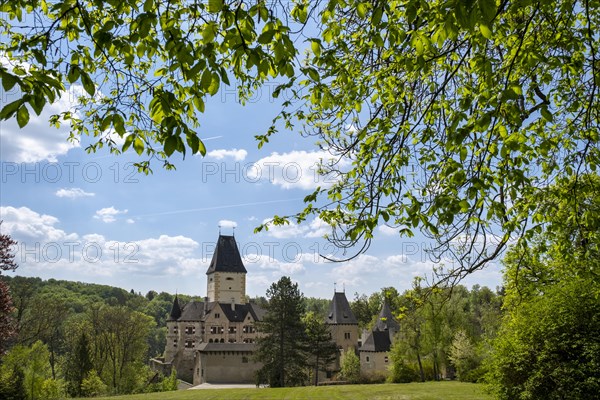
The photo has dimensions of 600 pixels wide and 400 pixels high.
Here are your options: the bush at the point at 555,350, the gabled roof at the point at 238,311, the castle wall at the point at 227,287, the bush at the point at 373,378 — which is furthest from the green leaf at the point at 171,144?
the castle wall at the point at 227,287

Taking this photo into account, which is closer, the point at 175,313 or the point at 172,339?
the point at 172,339

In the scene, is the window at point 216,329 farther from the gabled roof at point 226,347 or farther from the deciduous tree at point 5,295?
the deciduous tree at point 5,295

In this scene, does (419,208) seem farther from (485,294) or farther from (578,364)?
(485,294)

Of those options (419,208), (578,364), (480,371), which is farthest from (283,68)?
(480,371)

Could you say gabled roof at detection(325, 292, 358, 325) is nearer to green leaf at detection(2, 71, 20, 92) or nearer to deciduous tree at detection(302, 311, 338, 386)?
deciduous tree at detection(302, 311, 338, 386)

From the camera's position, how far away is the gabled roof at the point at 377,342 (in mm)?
53375

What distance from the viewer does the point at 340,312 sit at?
64250 millimetres

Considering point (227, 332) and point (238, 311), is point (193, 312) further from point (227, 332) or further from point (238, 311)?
point (238, 311)

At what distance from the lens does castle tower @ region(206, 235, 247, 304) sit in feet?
242

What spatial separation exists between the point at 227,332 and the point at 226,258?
1295 cm

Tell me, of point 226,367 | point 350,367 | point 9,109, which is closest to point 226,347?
point 226,367

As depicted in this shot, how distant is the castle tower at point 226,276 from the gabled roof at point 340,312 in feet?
54.6

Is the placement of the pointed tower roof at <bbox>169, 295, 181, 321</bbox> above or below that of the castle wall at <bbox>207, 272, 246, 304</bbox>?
below

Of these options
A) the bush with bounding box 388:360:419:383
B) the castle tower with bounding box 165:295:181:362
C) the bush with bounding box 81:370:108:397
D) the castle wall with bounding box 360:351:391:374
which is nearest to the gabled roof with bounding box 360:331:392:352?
the castle wall with bounding box 360:351:391:374
